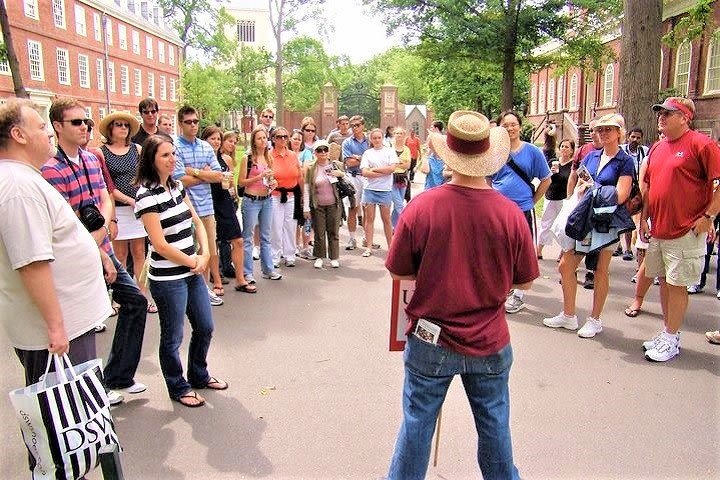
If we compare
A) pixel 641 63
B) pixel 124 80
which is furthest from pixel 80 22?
pixel 641 63

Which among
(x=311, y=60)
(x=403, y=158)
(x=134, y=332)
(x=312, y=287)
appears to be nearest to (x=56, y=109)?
(x=134, y=332)

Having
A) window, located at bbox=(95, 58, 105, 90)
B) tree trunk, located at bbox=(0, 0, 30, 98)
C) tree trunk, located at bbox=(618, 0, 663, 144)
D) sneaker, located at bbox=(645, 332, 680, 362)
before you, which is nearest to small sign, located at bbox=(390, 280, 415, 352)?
sneaker, located at bbox=(645, 332, 680, 362)

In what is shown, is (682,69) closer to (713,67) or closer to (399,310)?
(713,67)

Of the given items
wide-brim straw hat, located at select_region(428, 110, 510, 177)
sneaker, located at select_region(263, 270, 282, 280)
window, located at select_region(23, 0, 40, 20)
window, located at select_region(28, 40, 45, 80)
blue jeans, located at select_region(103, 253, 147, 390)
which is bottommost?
sneaker, located at select_region(263, 270, 282, 280)

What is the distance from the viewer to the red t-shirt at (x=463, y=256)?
2.49 m

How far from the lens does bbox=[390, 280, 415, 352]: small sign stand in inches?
114

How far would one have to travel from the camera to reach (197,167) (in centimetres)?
635

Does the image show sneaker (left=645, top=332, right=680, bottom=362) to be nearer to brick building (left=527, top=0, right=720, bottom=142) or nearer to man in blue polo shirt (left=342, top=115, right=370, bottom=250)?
man in blue polo shirt (left=342, top=115, right=370, bottom=250)

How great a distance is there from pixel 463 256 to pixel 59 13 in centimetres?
4228

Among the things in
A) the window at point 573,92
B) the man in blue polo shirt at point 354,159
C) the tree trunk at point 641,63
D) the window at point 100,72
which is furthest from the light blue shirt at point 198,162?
the window at point 100,72

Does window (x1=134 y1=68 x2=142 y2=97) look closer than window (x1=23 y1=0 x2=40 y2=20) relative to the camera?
No

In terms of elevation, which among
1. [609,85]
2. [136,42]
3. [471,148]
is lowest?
[471,148]

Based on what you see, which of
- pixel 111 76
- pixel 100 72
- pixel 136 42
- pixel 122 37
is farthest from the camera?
→ pixel 136 42

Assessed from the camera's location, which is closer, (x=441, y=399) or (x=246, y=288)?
(x=441, y=399)
